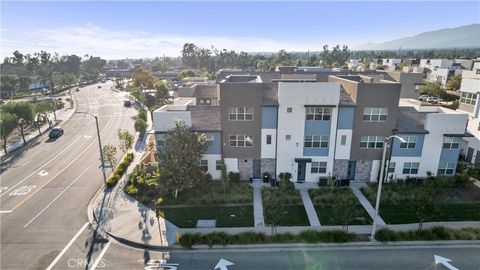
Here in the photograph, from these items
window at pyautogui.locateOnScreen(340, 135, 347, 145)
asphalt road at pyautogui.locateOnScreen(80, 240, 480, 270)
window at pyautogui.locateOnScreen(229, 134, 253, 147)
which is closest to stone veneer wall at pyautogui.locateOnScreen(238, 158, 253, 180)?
window at pyautogui.locateOnScreen(229, 134, 253, 147)

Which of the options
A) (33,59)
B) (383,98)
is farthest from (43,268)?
(33,59)

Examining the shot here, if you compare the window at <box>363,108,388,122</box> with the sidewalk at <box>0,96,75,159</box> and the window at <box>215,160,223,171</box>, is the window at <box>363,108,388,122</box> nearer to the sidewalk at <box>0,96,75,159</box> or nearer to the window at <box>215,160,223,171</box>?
A: the window at <box>215,160,223,171</box>

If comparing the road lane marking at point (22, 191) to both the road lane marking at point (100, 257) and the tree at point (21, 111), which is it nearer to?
the road lane marking at point (100, 257)

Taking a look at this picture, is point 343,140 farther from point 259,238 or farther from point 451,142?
point 259,238

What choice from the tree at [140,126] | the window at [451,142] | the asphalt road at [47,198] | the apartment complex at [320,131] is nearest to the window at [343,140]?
the apartment complex at [320,131]

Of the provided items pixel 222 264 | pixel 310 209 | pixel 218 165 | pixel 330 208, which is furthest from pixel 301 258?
pixel 218 165

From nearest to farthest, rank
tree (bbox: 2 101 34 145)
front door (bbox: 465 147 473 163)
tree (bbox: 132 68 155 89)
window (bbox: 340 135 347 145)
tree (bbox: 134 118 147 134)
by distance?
1. window (bbox: 340 135 347 145)
2. front door (bbox: 465 147 473 163)
3. tree (bbox: 2 101 34 145)
4. tree (bbox: 134 118 147 134)
5. tree (bbox: 132 68 155 89)
